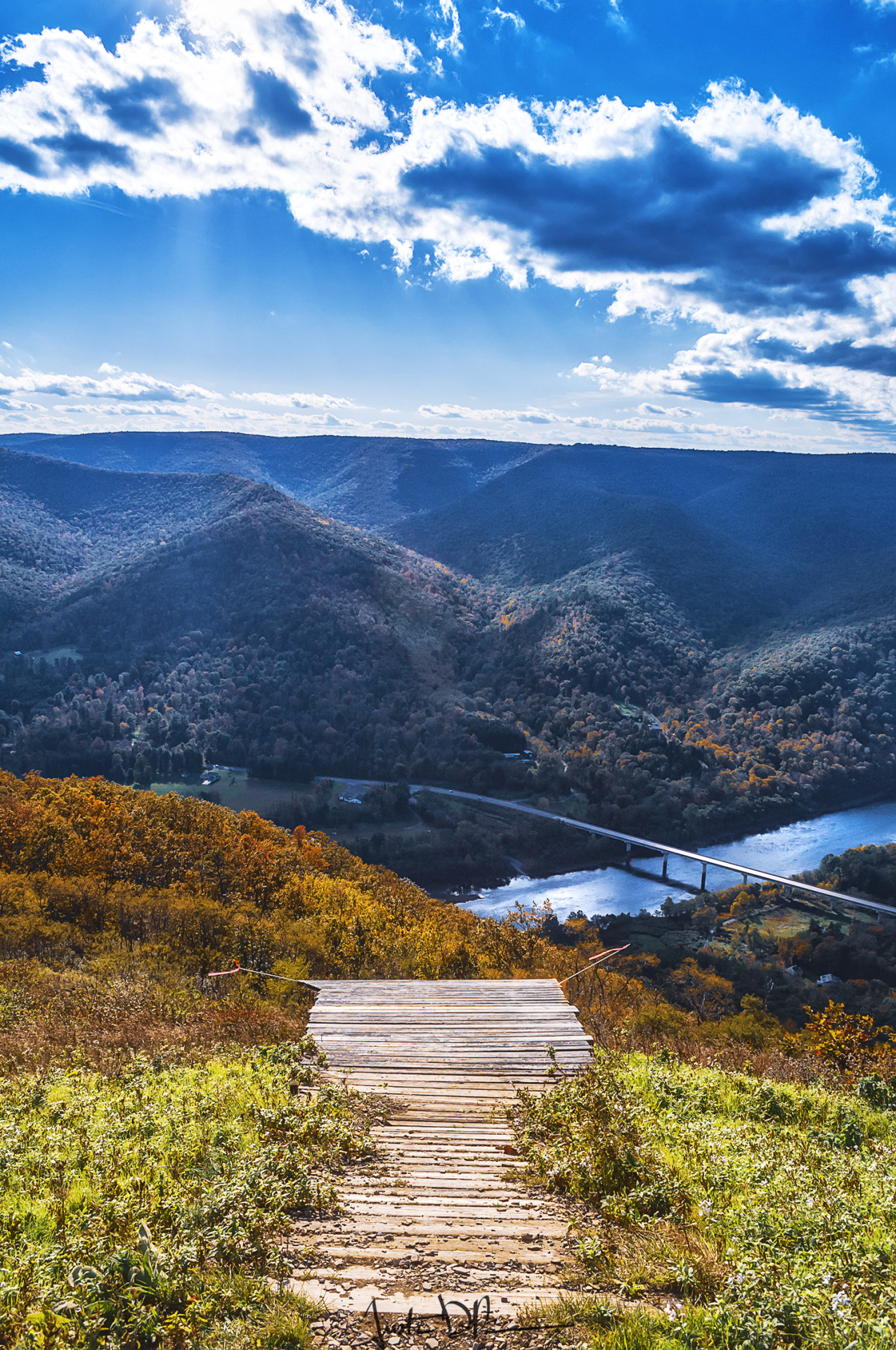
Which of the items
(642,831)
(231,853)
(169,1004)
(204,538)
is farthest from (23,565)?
(169,1004)

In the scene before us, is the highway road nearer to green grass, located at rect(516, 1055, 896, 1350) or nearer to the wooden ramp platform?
the wooden ramp platform

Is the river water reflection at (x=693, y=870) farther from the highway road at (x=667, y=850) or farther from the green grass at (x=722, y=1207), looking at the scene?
the green grass at (x=722, y=1207)

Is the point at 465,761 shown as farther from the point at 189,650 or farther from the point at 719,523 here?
the point at 719,523

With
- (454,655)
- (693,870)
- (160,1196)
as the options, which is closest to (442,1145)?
(160,1196)

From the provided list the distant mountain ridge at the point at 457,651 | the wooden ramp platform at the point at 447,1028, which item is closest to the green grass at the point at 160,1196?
the wooden ramp platform at the point at 447,1028

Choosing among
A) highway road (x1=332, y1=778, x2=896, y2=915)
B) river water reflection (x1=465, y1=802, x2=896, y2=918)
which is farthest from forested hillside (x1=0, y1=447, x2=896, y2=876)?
river water reflection (x1=465, y1=802, x2=896, y2=918)

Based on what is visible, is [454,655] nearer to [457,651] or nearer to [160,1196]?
[457,651]
